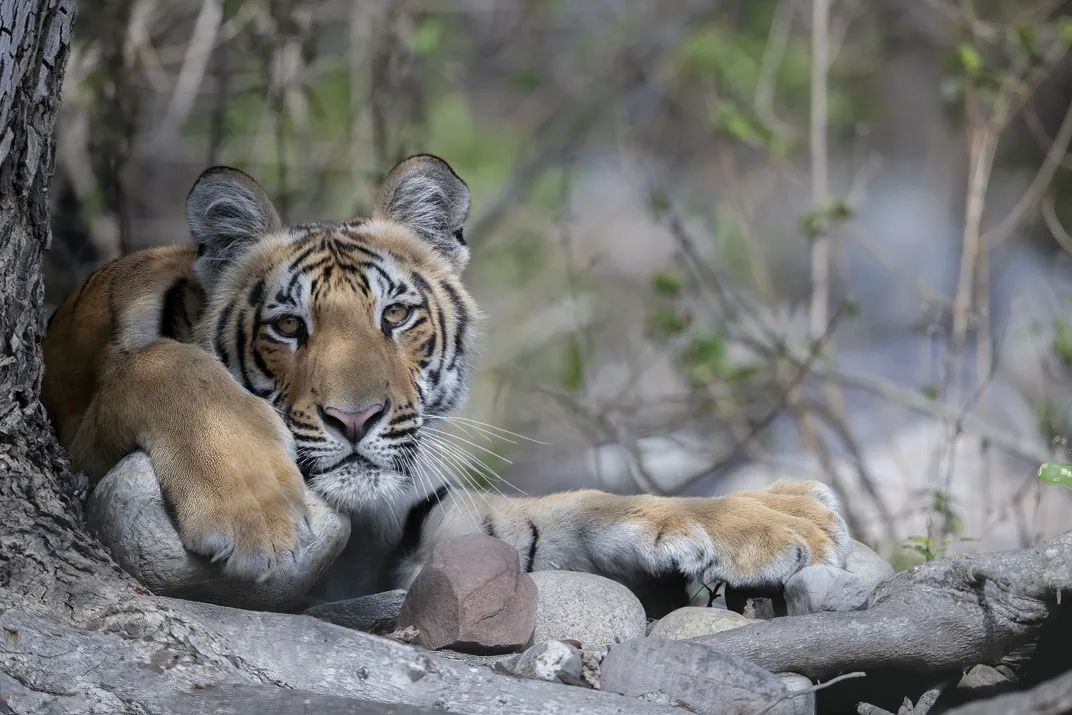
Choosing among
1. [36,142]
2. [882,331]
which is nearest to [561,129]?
[882,331]

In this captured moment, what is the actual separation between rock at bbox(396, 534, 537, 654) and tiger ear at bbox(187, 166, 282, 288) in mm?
1055

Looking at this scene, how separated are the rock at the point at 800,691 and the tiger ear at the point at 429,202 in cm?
159

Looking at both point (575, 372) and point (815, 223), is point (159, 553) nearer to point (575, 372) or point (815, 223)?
point (575, 372)

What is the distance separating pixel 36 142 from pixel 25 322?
0.33m

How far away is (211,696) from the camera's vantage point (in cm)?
180

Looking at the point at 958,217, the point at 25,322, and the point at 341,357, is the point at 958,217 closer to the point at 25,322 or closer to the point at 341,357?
the point at 341,357

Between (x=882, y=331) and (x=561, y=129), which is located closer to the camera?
(x=561, y=129)

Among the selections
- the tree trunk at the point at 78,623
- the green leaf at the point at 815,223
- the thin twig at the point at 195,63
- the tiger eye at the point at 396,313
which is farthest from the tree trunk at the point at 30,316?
the green leaf at the point at 815,223

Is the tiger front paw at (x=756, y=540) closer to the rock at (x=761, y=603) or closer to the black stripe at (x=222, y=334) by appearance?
the rock at (x=761, y=603)

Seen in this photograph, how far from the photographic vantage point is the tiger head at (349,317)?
258 centimetres

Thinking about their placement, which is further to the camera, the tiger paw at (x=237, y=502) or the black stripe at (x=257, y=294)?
the black stripe at (x=257, y=294)

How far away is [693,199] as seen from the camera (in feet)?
25.0

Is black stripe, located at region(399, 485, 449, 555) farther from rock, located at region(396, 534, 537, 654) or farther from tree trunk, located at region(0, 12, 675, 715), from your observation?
tree trunk, located at region(0, 12, 675, 715)

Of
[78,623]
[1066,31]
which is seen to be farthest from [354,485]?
[1066,31]
